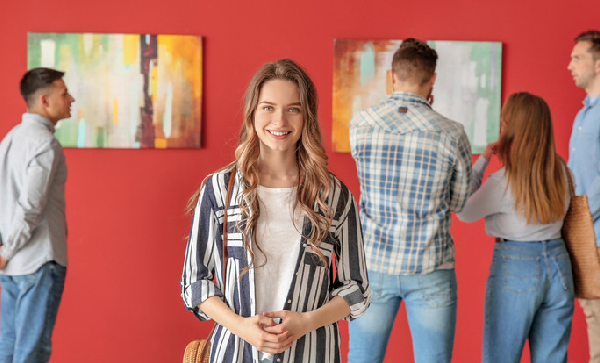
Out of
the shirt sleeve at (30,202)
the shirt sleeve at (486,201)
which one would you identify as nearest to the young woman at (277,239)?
the shirt sleeve at (486,201)

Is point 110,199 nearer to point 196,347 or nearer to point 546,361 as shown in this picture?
point 196,347

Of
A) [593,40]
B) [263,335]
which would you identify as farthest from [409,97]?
[593,40]

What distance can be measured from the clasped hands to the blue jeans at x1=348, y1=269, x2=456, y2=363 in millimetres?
996

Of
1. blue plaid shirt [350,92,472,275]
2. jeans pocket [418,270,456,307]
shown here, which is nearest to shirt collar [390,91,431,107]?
blue plaid shirt [350,92,472,275]

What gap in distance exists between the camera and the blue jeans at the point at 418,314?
2.42 metres

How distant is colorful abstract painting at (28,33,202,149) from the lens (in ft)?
11.0

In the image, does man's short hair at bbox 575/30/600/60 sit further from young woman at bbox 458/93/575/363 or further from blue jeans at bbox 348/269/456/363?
blue jeans at bbox 348/269/456/363

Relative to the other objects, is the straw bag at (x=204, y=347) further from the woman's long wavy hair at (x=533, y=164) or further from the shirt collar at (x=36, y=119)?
the shirt collar at (x=36, y=119)

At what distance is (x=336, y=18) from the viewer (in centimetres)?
346

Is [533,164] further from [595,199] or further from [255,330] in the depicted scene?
[255,330]

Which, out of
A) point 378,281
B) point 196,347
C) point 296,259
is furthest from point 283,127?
point 378,281

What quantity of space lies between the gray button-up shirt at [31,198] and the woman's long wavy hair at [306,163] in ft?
4.98

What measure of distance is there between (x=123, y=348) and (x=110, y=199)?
864mm

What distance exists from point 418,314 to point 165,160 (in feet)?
5.64
